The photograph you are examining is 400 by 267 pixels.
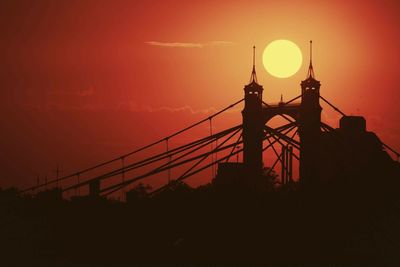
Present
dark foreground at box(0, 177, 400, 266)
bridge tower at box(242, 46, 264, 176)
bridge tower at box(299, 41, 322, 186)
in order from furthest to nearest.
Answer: bridge tower at box(242, 46, 264, 176), bridge tower at box(299, 41, 322, 186), dark foreground at box(0, 177, 400, 266)

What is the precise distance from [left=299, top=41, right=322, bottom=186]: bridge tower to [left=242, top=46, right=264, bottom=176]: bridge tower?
4.47 m

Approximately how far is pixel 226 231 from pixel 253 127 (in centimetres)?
995

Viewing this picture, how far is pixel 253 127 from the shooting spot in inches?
2665

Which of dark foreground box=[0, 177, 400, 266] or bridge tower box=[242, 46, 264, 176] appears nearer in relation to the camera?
dark foreground box=[0, 177, 400, 266]

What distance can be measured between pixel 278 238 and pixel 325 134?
13.8m

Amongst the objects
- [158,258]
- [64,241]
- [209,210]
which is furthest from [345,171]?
[64,241]

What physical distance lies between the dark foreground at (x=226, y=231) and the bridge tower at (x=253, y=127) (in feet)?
9.20

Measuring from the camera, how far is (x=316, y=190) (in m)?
63.8

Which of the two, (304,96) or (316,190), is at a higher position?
(304,96)

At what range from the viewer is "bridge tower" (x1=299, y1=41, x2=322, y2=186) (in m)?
63.8

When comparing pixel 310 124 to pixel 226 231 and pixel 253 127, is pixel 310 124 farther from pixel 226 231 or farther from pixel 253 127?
pixel 226 231

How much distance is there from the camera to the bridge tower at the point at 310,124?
209 ft

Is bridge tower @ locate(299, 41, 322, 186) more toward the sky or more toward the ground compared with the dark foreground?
more toward the sky

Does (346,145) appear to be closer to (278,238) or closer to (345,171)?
(345,171)
